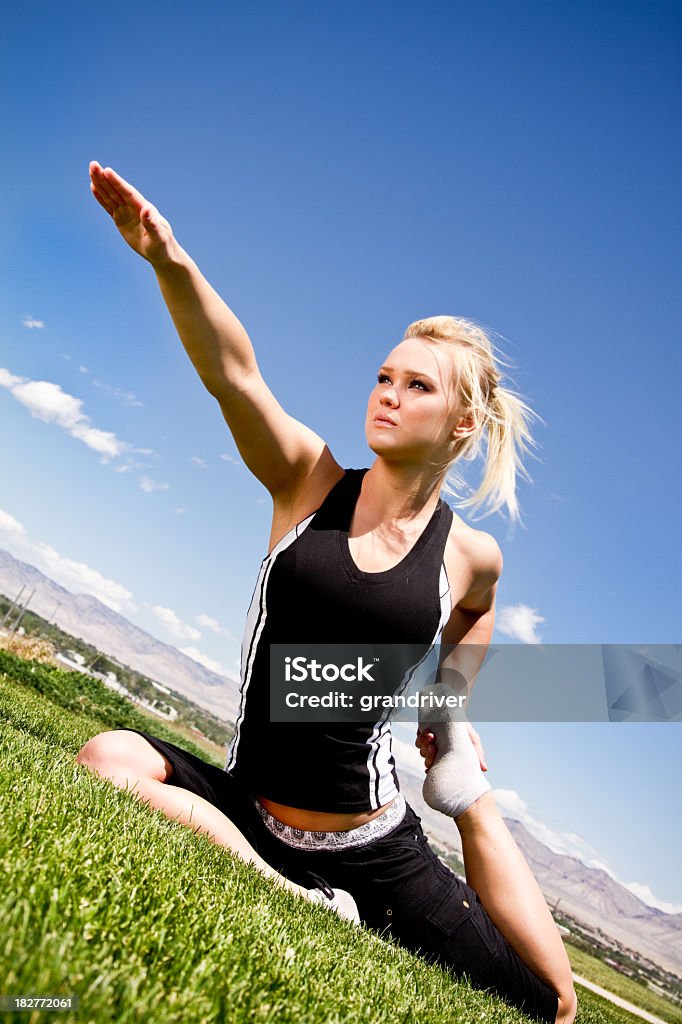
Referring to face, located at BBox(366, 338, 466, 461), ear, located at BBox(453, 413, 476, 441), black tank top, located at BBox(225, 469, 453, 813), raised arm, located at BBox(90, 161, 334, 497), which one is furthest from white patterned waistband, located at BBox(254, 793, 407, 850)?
ear, located at BBox(453, 413, 476, 441)

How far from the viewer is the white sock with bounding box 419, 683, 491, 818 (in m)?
3.85

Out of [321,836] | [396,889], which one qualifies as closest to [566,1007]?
[396,889]

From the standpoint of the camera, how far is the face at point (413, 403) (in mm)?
3598

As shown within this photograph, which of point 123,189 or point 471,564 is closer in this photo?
point 123,189

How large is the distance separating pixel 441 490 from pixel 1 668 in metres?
11.4

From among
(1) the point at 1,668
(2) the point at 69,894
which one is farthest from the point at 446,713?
(1) the point at 1,668

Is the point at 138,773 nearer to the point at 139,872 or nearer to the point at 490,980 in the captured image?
the point at 139,872

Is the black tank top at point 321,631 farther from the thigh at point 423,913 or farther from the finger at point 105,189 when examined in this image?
the finger at point 105,189

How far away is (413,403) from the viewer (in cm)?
362

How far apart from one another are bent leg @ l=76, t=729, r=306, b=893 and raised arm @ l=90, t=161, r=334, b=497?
146 cm

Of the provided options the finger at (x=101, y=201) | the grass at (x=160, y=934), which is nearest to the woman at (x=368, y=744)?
the grass at (x=160, y=934)

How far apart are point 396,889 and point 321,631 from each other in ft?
4.35

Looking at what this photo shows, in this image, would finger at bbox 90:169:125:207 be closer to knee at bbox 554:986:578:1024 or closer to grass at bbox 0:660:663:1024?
grass at bbox 0:660:663:1024

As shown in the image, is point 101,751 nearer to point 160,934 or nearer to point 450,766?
point 450,766
